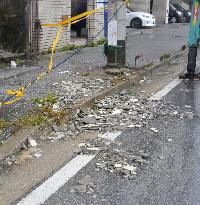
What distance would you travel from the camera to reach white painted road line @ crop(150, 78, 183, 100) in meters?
8.87

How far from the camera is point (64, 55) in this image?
13953 millimetres

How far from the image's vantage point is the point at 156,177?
16.0ft

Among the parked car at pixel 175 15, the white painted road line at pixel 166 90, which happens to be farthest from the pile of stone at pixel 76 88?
the parked car at pixel 175 15

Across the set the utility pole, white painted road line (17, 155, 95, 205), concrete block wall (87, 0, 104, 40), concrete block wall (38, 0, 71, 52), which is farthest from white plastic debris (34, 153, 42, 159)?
concrete block wall (87, 0, 104, 40)

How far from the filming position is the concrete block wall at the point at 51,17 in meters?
14.2

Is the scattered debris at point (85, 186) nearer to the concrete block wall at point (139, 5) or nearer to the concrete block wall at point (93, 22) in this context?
the concrete block wall at point (93, 22)

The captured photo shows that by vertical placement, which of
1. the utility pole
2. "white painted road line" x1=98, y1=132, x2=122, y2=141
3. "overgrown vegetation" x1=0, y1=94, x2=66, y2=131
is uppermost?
the utility pole

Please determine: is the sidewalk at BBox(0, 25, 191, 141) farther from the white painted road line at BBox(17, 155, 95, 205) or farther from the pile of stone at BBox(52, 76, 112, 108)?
the white painted road line at BBox(17, 155, 95, 205)

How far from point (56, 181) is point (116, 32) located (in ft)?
21.9

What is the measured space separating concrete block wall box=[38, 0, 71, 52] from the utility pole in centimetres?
375

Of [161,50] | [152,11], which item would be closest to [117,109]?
[161,50]

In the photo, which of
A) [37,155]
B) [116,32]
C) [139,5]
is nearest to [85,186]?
[37,155]

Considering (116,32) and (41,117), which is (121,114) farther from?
(116,32)

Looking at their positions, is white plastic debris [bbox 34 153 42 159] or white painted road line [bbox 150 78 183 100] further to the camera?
white painted road line [bbox 150 78 183 100]
